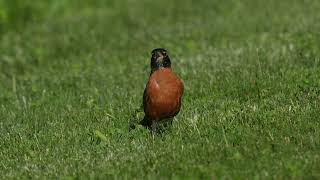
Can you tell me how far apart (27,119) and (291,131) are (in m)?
4.50

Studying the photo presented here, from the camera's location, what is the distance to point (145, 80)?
13078mm

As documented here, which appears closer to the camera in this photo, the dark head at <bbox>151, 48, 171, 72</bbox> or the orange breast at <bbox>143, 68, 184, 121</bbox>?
the orange breast at <bbox>143, 68, 184, 121</bbox>

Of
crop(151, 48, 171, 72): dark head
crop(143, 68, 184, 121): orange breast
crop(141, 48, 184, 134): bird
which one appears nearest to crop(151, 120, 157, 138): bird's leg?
crop(141, 48, 184, 134): bird

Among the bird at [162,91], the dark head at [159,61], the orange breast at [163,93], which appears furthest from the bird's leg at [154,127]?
the dark head at [159,61]

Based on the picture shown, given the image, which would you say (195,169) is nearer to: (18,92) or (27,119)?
(27,119)

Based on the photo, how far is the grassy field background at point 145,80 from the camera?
25.5ft

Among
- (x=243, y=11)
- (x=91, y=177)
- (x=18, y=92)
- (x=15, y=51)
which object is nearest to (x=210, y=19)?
(x=243, y=11)

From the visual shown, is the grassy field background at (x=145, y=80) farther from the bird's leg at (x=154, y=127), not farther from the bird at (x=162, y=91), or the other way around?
the bird at (x=162, y=91)

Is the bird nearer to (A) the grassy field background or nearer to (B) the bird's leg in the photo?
(B) the bird's leg

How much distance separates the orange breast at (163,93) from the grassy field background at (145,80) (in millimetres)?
333

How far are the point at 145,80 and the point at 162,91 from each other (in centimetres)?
450

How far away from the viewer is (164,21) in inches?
784

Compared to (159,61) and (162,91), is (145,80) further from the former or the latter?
(162,91)

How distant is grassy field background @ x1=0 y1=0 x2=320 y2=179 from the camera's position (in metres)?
7.76
